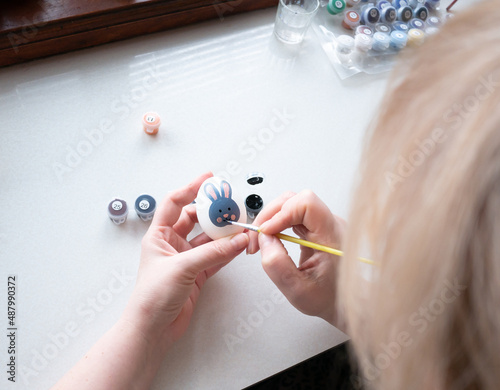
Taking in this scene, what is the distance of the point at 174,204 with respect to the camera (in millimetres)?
791

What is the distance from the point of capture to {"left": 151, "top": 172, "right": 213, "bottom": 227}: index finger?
0.78 metres

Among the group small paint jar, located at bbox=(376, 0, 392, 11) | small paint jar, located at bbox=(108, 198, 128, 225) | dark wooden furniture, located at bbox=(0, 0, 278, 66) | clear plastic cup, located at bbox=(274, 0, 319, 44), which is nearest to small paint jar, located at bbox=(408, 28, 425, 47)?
small paint jar, located at bbox=(376, 0, 392, 11)

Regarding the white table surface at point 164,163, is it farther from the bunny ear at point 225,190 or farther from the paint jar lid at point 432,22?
the paint jar lid at point 432,22

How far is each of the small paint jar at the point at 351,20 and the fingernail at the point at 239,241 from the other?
2.37 ft

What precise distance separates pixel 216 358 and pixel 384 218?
431mm

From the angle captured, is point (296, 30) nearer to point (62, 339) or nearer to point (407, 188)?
point (407, 188)

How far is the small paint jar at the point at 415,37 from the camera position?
3.66 feet

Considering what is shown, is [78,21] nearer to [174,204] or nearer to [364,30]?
[174,204]

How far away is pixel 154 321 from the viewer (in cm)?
69

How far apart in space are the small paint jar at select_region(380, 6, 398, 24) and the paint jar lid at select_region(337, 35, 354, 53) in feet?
0.42

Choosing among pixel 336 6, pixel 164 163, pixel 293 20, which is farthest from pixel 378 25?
pixel 164 163

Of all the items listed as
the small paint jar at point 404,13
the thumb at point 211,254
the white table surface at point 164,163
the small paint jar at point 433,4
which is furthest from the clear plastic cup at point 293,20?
the thumb at point 211,254

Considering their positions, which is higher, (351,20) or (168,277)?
(351,20)

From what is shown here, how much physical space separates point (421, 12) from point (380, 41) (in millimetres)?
192
